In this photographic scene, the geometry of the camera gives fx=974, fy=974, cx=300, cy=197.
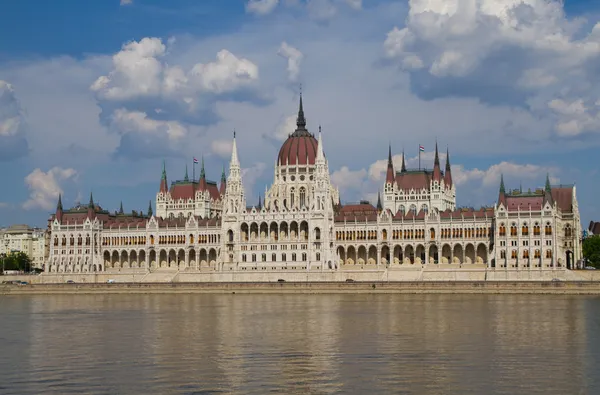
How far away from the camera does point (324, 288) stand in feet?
393

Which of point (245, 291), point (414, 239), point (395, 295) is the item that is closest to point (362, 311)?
point (395, 295)

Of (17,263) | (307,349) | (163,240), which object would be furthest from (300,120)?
(307,349)

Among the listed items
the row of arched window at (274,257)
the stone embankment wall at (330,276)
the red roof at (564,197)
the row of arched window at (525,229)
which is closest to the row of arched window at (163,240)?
the stone embankment wall at (330,276)

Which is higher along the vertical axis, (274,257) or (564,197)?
(564,197)

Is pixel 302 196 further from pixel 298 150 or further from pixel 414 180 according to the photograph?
pixel 414 180

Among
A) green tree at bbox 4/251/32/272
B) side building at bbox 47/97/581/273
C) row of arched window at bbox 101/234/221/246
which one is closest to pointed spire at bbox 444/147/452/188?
side building at bbox 47/97/581/273

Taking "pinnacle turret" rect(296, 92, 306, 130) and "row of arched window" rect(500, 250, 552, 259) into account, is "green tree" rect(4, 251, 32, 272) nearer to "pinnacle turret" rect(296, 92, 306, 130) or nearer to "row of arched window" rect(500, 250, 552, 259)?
"pinnacle turret" rect(296, 92, 306, 130)

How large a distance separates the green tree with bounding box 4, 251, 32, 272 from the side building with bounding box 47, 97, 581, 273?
13.1 m

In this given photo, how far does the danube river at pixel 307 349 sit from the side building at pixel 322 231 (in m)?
47.6

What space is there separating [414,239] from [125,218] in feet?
181

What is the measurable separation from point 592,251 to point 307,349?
97570 millimetres

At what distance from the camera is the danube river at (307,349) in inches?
1641

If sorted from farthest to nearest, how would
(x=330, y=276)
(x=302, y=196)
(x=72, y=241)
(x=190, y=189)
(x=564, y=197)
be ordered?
1. (x=190, y=189)
2. (x=72, y=241)
3. (x=302, y=196)
4. (x=564, y=197)
5. (x=330, y=276)

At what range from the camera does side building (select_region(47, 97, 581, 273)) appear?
136875 mm
